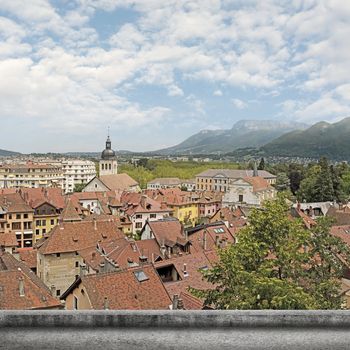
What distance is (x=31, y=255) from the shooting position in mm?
30516

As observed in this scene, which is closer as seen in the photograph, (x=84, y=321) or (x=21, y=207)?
(x=84, y=321)

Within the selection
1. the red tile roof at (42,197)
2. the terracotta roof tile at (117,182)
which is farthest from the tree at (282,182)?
the red tile roof at (42,197)

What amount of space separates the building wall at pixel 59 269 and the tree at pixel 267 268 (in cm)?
1820

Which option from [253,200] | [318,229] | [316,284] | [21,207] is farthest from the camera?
[253,200]

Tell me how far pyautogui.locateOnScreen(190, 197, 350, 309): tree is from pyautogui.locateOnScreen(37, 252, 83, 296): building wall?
18.2 m

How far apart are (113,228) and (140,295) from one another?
49.0 ft

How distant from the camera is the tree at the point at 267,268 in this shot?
10391 millimetres

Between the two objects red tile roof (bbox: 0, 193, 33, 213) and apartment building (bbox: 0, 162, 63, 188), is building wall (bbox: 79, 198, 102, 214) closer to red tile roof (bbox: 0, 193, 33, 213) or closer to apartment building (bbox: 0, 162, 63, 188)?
red tile roof (bbox: 0, 193, 33, 213)

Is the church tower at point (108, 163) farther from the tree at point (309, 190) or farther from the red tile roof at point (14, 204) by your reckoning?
the red tile roof at point (14, 204)

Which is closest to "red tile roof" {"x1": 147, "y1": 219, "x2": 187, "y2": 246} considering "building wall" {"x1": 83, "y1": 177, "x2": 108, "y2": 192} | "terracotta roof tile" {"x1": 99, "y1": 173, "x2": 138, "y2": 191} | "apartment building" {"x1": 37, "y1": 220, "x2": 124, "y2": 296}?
"apartment building" {"x1": 37, "y1": 220, "x2": 124, "y2": 296}

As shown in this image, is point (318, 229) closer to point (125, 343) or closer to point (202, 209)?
point (125, 343)

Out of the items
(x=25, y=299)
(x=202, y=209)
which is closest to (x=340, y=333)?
(x=25, y=299)

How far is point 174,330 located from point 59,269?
87.8 ft

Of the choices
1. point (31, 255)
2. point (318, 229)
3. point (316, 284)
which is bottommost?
point (31, 255)
